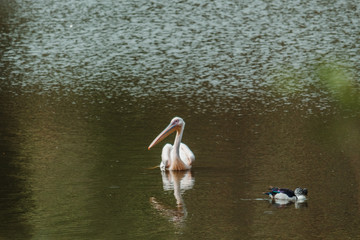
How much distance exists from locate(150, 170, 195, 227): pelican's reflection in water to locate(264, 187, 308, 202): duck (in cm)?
121

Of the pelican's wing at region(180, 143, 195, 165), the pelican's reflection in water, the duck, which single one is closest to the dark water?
the pelican's reflection in water

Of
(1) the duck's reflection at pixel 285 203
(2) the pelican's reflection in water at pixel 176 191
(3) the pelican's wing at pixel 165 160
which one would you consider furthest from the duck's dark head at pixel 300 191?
(3) the pelican's wing at pixel 165 160

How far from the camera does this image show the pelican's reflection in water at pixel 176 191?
10.1 meters

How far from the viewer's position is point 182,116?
16.9 meters

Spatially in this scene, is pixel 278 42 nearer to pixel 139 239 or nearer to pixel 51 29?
pixel 51 29

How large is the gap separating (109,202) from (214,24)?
18.8 metres

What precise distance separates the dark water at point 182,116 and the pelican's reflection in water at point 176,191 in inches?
1.0

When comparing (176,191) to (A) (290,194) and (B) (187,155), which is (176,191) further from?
(A) (290,194)

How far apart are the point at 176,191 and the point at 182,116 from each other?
18.3 feet

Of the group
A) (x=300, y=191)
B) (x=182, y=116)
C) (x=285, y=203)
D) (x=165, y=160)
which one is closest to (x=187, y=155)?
(x=165, y=160)

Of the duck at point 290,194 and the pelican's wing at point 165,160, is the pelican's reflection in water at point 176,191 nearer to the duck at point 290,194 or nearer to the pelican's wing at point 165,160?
the pelican's wing at point 165,160

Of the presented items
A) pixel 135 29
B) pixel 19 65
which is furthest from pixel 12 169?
pixel 135 29

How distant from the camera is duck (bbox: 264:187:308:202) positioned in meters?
10.5

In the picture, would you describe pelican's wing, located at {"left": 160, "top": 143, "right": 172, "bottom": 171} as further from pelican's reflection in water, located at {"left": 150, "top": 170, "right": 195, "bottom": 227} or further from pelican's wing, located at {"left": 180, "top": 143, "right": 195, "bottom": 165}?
pelican's wing, located at {"left": 180, "top": 143, "right": 195, "bottom": 165}
